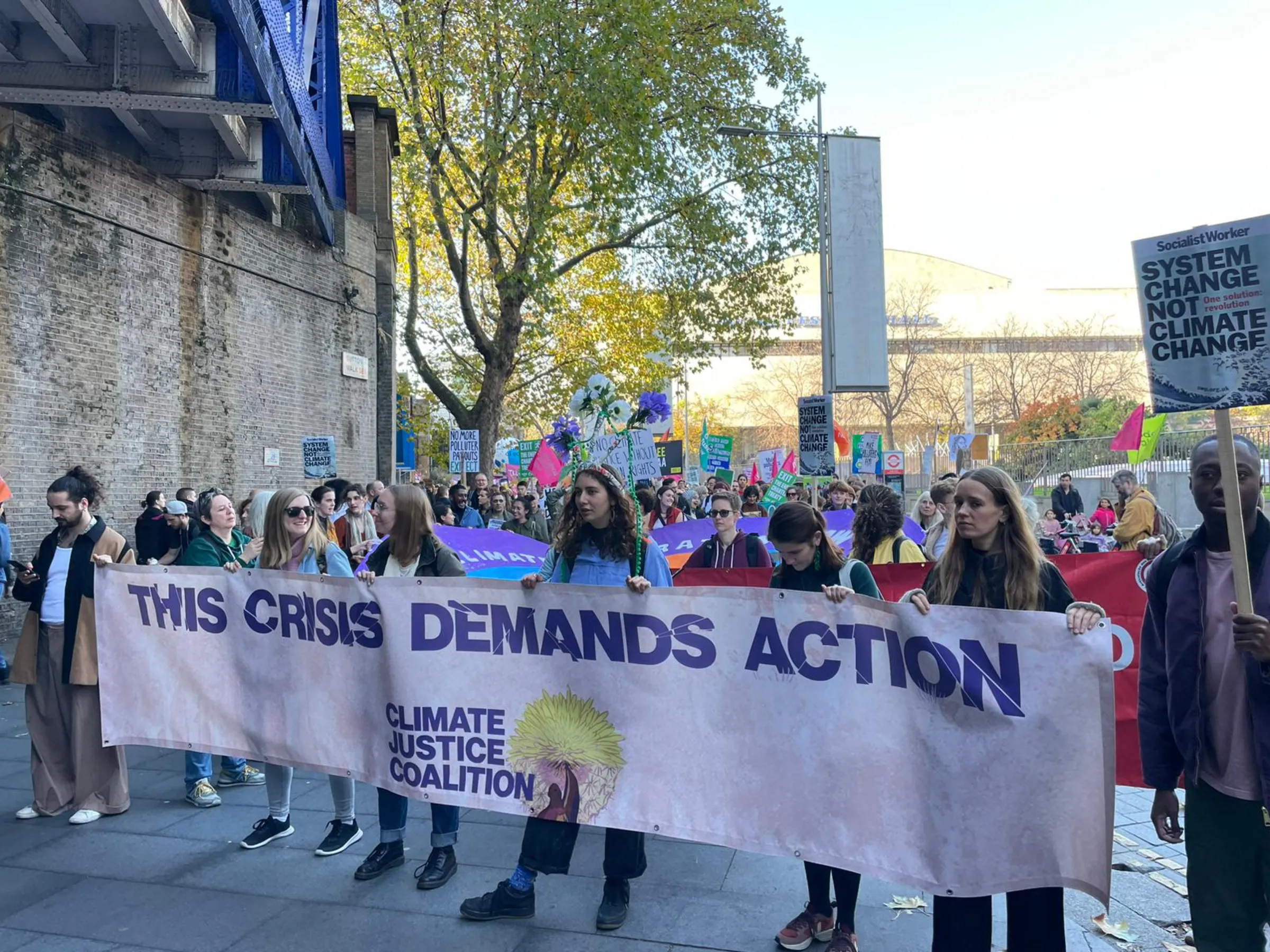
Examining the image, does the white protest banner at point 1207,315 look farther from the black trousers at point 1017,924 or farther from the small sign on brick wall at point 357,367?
the small sign on brick wall at point 357,367

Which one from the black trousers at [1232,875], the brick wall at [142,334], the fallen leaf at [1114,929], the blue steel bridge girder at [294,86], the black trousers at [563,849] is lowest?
the fallen leaf at [1114,929]

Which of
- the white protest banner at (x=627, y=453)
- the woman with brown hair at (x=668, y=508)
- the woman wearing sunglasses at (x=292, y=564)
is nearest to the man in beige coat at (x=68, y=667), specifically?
Answer: the woman wearing sunglasses at (x=292, y=564)

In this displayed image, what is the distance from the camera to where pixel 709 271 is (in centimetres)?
2372

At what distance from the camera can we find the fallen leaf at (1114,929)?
3891 mm

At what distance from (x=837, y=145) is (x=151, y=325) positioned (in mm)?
9815

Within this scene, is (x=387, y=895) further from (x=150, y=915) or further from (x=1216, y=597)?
(x=1216, y=597)

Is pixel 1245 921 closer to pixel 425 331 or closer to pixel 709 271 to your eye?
pixel 709 271

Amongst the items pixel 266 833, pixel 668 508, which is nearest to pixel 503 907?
pixel 266 833

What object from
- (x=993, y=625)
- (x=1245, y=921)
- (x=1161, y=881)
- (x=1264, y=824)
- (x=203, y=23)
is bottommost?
(x=1161, y=881)

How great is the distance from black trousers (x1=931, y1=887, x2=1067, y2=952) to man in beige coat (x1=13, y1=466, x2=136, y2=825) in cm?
446

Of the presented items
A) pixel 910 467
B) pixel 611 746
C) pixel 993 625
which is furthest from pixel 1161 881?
pixel 910 467

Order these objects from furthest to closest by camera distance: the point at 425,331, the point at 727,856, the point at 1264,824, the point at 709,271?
the point at 425,331 → the point at 709,271 → the point at 727,856 → the point at 1264,824

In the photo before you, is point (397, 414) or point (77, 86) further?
point (397, 414)

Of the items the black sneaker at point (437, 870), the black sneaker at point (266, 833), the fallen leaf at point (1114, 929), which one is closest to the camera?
the fallen leaf at point (1114, 929)
